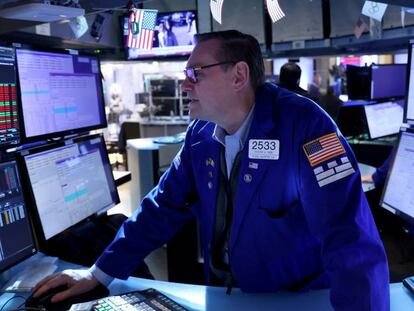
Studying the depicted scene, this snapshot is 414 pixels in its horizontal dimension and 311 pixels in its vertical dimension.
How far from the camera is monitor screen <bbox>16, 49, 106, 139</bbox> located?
1.60 m

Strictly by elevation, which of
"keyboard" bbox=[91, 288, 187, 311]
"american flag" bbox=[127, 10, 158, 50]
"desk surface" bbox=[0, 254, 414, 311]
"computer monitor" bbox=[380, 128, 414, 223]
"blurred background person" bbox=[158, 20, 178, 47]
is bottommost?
"desk surface" bbox=[0, 254, 414, 311]

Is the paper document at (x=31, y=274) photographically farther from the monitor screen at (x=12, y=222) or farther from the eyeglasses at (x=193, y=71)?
the eyeglasses at (x=193, y=71)

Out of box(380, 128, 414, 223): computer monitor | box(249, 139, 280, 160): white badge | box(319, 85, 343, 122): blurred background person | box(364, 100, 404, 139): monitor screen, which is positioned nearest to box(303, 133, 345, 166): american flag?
box(249, 139, 280, 160): white badge

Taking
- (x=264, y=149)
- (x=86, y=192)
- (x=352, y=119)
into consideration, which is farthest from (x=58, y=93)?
(x=352, y=119)

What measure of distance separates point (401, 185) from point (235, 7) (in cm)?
239

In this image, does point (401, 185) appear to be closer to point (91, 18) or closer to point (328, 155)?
point (328, 155)

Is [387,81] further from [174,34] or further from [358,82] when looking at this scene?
[174,34]

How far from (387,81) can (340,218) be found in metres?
3.60

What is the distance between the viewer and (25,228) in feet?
4.79

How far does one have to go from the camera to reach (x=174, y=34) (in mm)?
3943

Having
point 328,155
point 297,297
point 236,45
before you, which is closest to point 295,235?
point 297,297

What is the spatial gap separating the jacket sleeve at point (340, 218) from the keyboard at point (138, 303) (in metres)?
0.43

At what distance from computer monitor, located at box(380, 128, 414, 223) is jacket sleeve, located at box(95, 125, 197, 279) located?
97 cm

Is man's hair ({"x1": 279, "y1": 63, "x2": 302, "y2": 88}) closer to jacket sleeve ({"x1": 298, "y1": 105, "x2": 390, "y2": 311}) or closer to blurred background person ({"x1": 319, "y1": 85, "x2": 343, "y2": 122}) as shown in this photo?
blurred background person ({"x1": 319, "y1": 85, "x2": 343, "y2": 122})
